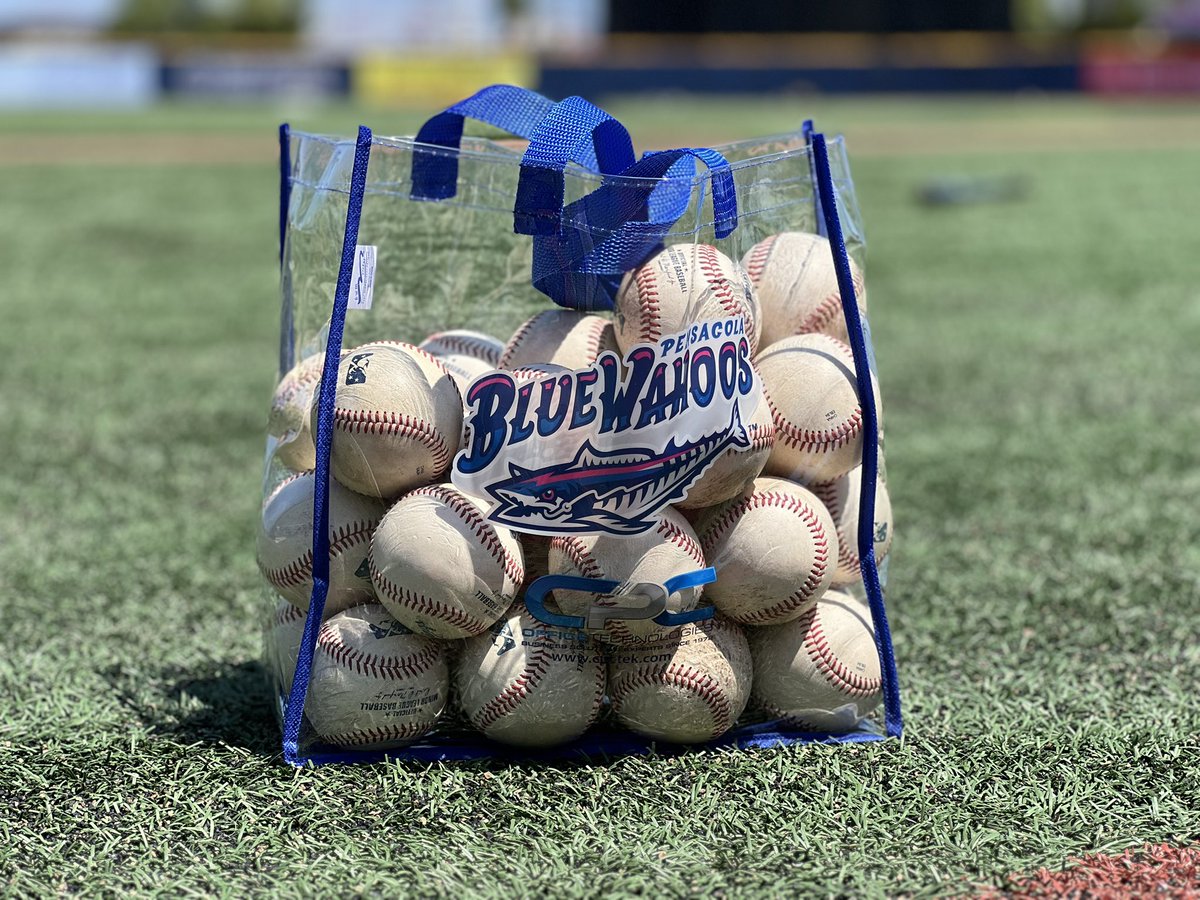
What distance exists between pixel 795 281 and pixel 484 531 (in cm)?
78

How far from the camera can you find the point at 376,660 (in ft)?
7.47

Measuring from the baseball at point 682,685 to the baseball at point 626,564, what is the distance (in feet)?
0.21

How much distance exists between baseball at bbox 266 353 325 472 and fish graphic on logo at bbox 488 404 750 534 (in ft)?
1.35

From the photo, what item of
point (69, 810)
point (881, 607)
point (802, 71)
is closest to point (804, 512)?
point (881, 607)

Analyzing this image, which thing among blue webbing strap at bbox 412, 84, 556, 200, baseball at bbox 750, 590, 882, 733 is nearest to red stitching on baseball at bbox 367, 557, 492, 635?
baseball at bbox 750, 590, 882, 733

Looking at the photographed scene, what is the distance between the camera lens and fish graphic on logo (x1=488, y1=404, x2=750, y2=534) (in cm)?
222

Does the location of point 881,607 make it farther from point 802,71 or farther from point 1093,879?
point 802,71

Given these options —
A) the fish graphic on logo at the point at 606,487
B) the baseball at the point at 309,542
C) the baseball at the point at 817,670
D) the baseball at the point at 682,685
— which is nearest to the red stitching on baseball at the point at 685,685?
the baseball at the point at 682,685

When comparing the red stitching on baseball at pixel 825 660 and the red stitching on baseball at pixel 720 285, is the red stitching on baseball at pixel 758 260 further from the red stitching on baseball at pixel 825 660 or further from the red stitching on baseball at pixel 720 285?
the red stitching on baseball at pixel 825 660

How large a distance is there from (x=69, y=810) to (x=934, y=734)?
1.53 m

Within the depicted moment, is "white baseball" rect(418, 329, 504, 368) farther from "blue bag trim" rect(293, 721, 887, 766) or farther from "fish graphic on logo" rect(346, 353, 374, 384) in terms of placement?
"blue bag trim" rect(293, 721, 887, 766)

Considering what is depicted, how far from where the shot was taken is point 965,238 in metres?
9.81

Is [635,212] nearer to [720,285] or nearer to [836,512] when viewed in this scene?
[720,285]

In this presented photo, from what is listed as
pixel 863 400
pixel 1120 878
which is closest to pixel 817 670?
pixel 863 400
